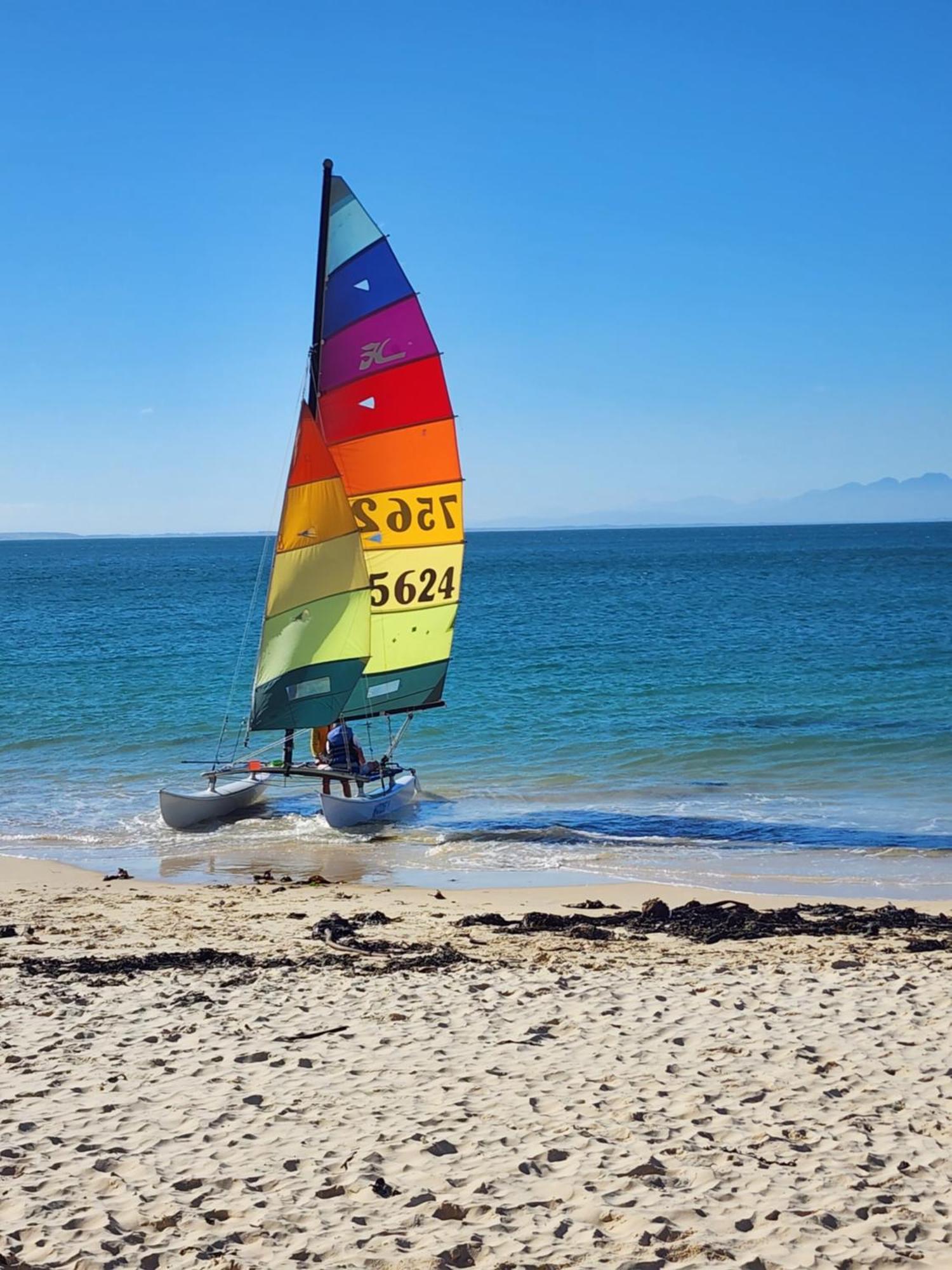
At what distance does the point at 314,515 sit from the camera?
17391mm

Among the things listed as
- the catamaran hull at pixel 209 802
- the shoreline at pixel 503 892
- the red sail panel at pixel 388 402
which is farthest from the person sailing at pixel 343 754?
the red sail panel at pixel 388 402

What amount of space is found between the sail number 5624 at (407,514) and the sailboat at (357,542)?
0.07 ft

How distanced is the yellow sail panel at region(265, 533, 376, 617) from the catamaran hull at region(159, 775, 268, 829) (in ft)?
8.83

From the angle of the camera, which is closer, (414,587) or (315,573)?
A: (315,573)

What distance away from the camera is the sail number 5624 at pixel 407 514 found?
19.1 metres

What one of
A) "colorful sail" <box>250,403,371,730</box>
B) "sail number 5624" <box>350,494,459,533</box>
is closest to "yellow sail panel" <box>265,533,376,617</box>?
"colorful sail" <box>250,403,371,730</box>

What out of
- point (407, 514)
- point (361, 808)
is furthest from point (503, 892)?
point (407, 514)

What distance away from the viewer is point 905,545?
143 m

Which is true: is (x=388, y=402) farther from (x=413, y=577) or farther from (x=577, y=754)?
(x=577, y=754)

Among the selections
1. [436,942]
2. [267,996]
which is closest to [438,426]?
[436,942]

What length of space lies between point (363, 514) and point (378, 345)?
8.06ft

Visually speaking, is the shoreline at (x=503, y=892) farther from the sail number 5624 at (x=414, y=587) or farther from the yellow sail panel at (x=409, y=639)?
the sail number 5624 at (x=414, y=587)

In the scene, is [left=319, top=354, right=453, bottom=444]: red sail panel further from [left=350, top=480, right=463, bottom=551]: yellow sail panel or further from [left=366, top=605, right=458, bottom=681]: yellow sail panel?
[left=366, top=605, right=458, bottom=681]: yellow sail panel

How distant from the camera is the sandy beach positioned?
5457 millimetres
